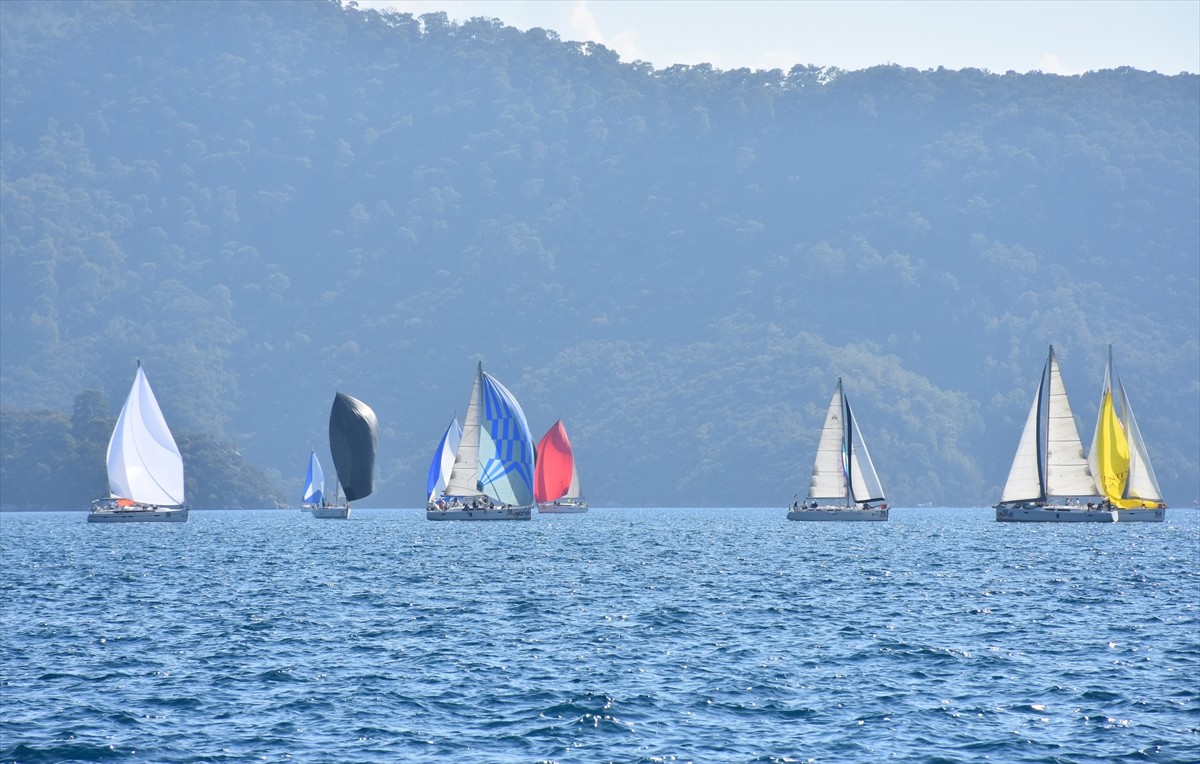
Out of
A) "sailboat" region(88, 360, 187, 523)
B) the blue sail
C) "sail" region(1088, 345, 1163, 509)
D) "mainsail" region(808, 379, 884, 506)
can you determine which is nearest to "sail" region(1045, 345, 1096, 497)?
"sail" region(1088, 345, 1163, 509)

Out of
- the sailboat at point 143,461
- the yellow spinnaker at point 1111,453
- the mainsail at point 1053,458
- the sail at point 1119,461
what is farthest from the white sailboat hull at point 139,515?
the yellow spinnaker at point 1111,453

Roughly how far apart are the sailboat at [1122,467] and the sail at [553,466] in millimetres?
46137

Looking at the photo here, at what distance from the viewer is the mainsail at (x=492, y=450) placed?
10444 centimetres

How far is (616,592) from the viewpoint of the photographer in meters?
→ 52.6

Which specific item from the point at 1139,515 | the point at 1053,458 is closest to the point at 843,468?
the point at 1053,458

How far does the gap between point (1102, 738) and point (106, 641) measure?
23708 mm

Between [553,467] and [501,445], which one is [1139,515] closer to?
[501,445]

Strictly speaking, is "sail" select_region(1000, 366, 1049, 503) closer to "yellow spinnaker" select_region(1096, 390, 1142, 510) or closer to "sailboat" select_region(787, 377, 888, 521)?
"yellow spinnaker" select_region(1096, 390, 1142, 510)

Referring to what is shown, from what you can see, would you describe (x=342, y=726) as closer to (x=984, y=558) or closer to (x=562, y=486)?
(x=984, y=558)

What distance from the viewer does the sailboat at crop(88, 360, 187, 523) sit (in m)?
104

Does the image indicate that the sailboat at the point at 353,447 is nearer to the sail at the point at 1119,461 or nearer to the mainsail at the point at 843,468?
the mainsail at the point at 843,468

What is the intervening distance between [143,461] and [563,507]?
5034 centimetres

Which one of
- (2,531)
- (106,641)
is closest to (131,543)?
(2,531)

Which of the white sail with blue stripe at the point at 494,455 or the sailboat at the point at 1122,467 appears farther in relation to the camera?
the white sail with blue stripe at the point at 494,455
